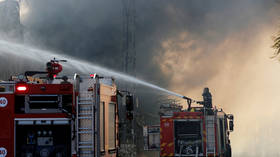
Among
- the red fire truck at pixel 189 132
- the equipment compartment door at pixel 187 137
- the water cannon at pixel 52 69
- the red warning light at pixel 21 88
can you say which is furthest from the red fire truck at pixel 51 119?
the equipment compartment door at pixel 187 137

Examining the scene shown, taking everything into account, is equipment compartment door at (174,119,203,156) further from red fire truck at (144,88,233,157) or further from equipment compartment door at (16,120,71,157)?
equipment compartment door at (16,120,71,157)

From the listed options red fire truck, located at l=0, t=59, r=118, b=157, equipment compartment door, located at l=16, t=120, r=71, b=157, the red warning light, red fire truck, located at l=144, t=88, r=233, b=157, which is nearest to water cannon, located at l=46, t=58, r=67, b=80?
red fire truck, located at l=0, t=59, r=118, b=157

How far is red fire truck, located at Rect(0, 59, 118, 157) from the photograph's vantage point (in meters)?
10.6

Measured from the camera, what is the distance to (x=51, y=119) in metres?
10.7

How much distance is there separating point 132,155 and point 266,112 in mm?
15837

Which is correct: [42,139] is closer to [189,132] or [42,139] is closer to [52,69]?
[52,69]

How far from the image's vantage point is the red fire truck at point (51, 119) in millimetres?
10617

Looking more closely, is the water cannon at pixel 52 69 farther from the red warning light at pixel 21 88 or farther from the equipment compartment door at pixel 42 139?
the equipment compartment door at pixel 42 139

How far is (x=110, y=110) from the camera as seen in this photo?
12297 mm

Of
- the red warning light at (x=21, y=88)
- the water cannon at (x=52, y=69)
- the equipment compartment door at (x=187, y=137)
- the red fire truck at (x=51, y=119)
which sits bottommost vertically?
the equipment compartment door at (x=187, y=137)

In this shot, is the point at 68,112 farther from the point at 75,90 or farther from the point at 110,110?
the point at 110,110

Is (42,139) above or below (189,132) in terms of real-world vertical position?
above

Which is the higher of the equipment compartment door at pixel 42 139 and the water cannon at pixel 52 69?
the water cannon at pixel 52 69

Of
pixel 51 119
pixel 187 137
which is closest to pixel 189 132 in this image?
pixel 187 137
